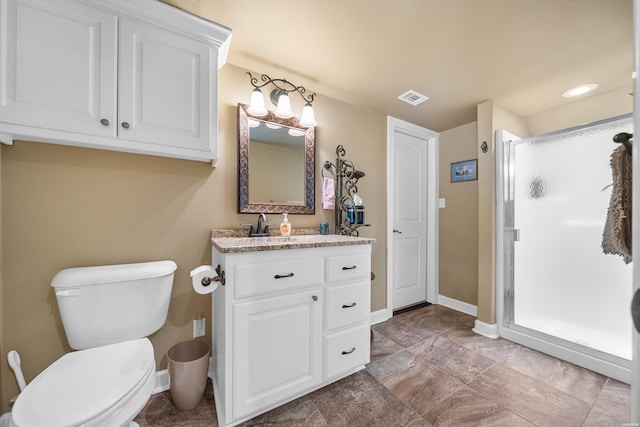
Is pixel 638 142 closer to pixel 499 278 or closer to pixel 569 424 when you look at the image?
pixel 569 424

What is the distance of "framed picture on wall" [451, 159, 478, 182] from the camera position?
260 centimetres

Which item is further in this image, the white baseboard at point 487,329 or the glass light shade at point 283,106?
the white baseboard at point 487,329

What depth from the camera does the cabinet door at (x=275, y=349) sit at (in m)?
1.22

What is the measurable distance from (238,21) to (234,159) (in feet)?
2.64

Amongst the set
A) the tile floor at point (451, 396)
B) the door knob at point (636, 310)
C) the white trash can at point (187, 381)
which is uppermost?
the door knob at point (636, 310)

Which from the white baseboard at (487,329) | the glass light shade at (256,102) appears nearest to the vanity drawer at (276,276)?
the glass light shade at (256,102)

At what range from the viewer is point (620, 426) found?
1.24 metres

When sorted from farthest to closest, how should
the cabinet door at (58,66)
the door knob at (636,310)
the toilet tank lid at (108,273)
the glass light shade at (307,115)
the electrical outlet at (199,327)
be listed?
the glass light shade at (307,115) → the electrical outlet at (199,327) → the toilet tank lid at (108,273) → the cabinet door at (58,66) → the door knob at (636,310)

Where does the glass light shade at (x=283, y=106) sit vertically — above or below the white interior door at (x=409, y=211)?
above

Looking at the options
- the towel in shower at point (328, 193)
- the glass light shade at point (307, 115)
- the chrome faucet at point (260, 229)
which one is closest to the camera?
the chrome faucet at point (260, 229)

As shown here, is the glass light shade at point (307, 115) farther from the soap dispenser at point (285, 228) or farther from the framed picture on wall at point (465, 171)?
the framed picture on wall at point (465, 171)

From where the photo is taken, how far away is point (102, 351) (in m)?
1.12

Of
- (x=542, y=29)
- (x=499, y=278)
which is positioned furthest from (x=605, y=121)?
(x=499, y=278)

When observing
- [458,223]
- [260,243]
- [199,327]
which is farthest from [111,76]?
[458,223]
